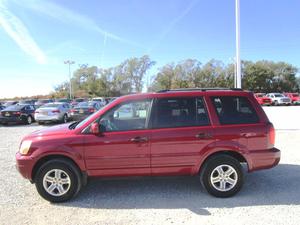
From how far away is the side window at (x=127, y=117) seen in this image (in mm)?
4871

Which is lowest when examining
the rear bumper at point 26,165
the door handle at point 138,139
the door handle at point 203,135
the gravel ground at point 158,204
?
the gravel ground at point 158,204

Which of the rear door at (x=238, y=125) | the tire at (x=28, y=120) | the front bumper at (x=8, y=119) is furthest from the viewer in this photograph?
the tire at (x=28, y=120)

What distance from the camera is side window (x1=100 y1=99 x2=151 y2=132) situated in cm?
487

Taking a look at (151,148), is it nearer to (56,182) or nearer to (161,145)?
(161,145)

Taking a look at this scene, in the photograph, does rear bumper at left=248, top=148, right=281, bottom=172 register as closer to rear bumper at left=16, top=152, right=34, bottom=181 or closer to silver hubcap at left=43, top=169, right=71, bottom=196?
silver hubcap at left=43, top=169, right=71, bottom=196

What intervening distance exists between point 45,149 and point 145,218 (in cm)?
195

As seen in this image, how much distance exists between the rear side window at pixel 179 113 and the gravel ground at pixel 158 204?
44.1 inches

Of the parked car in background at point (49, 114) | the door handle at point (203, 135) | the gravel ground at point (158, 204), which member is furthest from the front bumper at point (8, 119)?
the door handle at point (203, 135)

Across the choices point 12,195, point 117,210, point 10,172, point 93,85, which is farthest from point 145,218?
point 93,85

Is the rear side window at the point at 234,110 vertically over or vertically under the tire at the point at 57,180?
over

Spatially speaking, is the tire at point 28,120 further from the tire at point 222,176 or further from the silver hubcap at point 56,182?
the tire at point 222,176

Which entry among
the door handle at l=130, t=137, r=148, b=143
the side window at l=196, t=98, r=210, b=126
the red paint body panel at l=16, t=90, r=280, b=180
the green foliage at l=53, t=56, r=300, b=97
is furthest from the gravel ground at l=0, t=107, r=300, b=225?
the green foliage at l=53, t=56, r=300, b=97

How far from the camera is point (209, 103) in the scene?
16.4 feet

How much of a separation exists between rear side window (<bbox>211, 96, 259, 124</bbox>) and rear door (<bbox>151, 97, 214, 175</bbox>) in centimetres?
27
